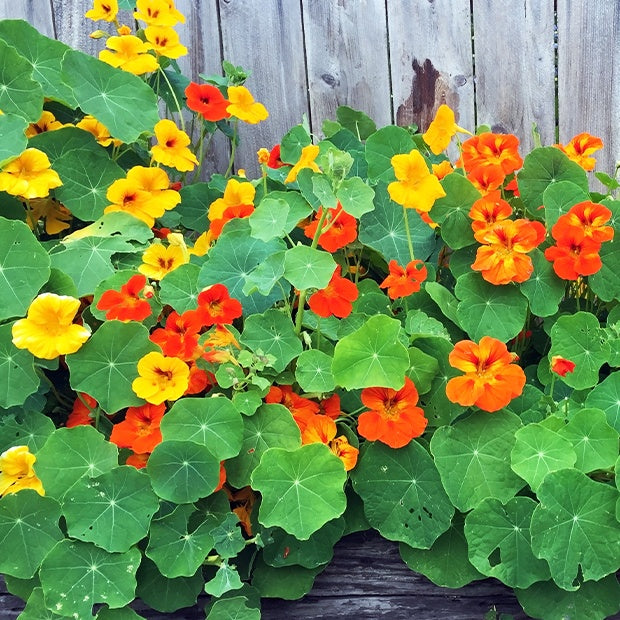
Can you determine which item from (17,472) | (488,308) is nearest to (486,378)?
(488,308)

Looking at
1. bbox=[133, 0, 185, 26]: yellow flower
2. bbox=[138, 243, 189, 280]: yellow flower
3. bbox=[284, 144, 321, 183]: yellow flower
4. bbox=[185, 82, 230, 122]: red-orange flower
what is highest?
bbox=[133, 0, 185, 26]: yellow flower

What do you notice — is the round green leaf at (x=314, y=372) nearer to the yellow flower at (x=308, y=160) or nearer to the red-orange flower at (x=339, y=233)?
the red-orange flower at (x=339, y=233)

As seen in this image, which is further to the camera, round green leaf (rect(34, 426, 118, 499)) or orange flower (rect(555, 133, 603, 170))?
orange flower (rect(555, 133, 603, 170))

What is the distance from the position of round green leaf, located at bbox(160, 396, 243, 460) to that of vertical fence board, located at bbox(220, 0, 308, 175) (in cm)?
115

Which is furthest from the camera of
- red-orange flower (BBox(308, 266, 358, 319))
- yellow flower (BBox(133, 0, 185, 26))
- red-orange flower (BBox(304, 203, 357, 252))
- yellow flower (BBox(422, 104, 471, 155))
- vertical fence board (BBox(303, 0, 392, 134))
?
vertical fence board (BBox(303, 0, 392, 134))

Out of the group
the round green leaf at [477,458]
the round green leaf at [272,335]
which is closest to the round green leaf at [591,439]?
the round green leaf at [477,458]

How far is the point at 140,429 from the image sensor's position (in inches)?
54.8

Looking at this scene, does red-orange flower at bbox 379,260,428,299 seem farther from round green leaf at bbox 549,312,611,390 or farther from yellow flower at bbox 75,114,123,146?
yellow flower at bbox 75,114,123,146

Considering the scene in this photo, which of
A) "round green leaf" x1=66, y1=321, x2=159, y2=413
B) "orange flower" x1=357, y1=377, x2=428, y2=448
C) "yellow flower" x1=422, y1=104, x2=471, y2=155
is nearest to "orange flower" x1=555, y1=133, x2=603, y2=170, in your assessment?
"yellow flower" x1=422, y1=104, x2=471, y2=155

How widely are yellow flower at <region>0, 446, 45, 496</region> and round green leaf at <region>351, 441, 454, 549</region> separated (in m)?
0.62

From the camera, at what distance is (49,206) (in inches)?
70.9

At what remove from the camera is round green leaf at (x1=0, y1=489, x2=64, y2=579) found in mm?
1309

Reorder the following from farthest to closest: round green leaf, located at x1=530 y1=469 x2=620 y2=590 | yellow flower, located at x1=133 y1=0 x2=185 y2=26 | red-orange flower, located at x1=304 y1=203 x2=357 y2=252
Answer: yellow flower, located at x1=133 y1=0 x2=185 y2=26
red-orange flower, located at x1=304 y1=203 x2=357 y2=252
round green leaf, located at x1=530 y1=469 x2=620 y2=590

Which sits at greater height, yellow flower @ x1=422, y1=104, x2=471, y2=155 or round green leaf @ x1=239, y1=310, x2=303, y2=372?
yellow flower @ x1=422, y1=104, x2=471, y2=155
